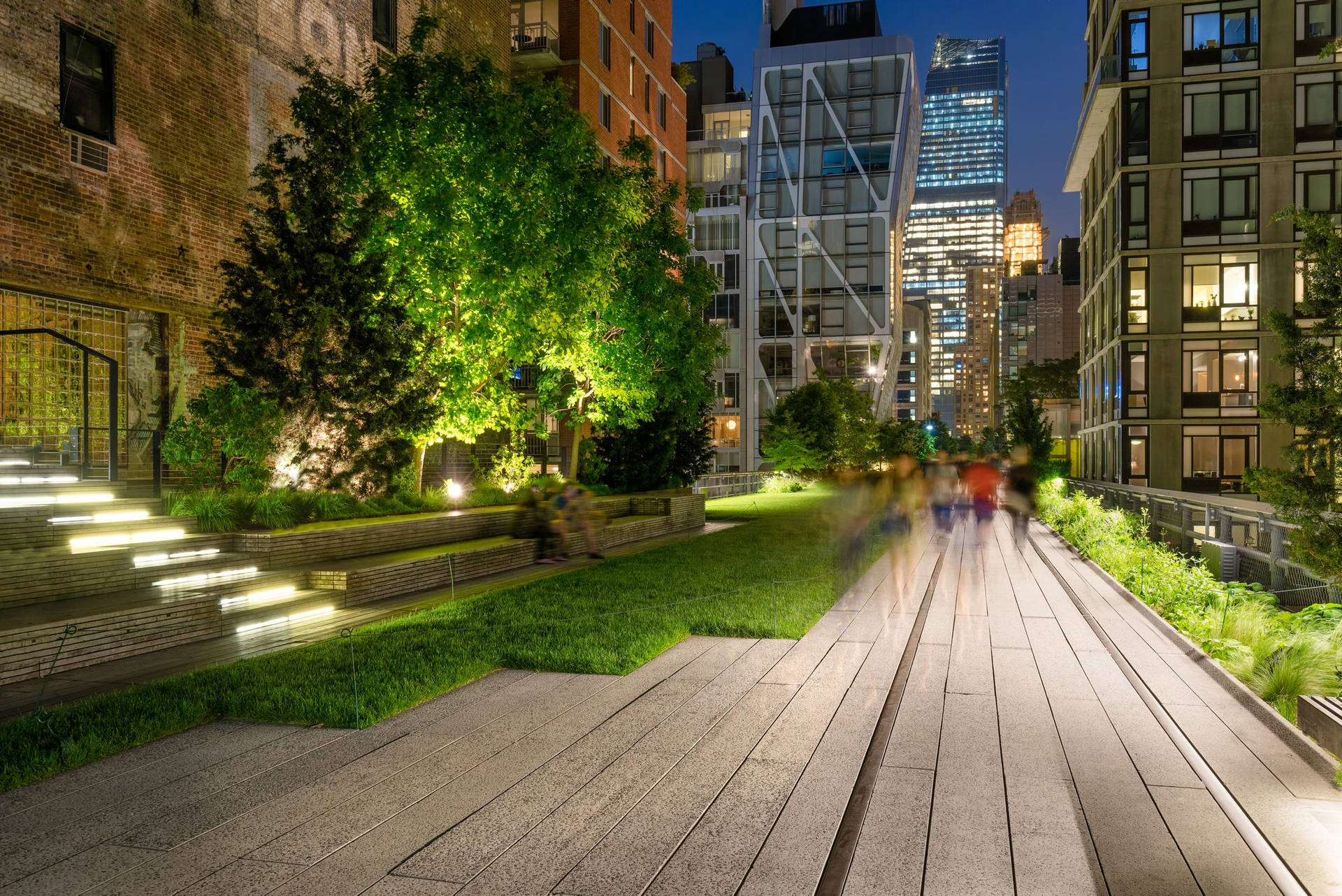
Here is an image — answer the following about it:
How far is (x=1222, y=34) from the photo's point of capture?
4197cm

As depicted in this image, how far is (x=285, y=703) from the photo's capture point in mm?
6863

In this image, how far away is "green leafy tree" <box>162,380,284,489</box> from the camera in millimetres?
14469

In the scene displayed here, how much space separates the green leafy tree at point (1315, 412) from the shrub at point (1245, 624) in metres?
0.86

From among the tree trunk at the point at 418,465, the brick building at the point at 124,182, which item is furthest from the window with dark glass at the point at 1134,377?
the brick building at the point at 124,182

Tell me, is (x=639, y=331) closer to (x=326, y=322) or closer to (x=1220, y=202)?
(x=326, y=322)

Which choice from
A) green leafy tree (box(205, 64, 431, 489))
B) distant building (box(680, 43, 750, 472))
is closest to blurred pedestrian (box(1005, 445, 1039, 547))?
green leafy tree (box(205, 64, 431, 489))

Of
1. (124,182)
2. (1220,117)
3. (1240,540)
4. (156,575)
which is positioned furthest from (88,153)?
(1220,117)

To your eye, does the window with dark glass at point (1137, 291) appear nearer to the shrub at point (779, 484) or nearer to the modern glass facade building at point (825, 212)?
the shrub at point (779, 484)

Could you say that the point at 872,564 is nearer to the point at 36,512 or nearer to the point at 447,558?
the point at 447,558

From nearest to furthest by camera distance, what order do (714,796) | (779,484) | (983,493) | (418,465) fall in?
1. (714,796)
2. (983,493)
3. (418,465)
4. (779,484)

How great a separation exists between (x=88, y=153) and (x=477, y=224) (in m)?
6.46

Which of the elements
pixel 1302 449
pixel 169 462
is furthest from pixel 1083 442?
pixel 169 462

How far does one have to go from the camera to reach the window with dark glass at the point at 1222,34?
41.2 metres

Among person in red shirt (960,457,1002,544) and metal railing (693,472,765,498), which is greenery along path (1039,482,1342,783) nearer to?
person in red shirt (960,457,1002,544)
